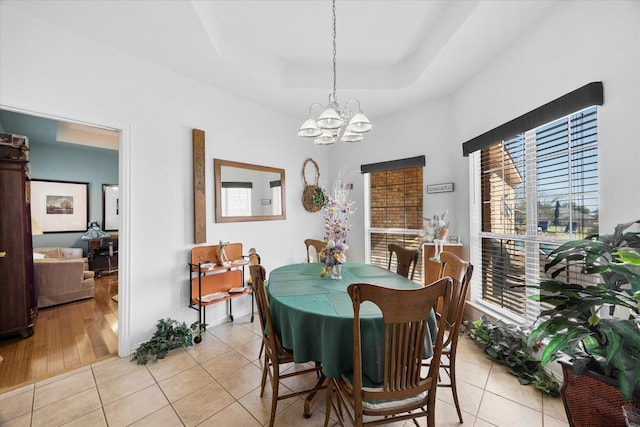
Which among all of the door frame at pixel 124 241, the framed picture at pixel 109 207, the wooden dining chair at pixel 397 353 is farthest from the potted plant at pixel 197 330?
the framed picture at pixel 109 207

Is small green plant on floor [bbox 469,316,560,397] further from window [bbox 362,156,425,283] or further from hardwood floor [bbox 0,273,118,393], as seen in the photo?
hardwood floor [bbox 0,273,118,393]

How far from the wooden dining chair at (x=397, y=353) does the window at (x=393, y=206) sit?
2551 millimetres

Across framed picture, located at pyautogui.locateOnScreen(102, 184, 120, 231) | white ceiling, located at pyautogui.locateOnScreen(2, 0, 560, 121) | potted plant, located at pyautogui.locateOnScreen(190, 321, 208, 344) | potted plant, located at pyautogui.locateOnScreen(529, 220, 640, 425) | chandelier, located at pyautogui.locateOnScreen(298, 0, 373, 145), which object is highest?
white ceiling, located at pyautogui.locateOnScreen(2, 0, 560, 121)

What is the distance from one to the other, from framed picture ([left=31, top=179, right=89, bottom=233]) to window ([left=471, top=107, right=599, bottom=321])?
7.46m

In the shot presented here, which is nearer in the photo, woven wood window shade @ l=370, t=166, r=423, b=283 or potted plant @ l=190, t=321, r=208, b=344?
potted plant @ l=190, t=321, r=208, b=344

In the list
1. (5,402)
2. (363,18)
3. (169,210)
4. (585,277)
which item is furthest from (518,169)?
(5,402)

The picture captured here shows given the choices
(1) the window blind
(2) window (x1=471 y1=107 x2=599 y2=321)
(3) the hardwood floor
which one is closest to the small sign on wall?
(2) window (x1=471 y1=107 x2=599 y2=321)

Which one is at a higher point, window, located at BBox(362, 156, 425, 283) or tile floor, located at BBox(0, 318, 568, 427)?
window, located at BBox(362, 156, 425, 283)

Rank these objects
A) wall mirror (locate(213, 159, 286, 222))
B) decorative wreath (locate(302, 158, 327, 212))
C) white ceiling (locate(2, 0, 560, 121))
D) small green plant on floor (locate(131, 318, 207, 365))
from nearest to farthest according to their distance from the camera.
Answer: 1. white ceiling (locate(2, 0, 560, 121))
2. small green plant on floor (locate(131, 318, 207, 365))
3. wall mirror (locate(213, 159, 286, 222))
4. decorative wreath (locate(302, 158, 327, 212))

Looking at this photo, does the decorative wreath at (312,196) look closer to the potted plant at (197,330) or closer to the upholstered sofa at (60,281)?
the potted plant at (197,330)

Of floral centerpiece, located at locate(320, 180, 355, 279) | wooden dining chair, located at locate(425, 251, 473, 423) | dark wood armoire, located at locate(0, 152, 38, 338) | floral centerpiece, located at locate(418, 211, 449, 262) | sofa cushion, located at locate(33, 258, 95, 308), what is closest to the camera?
wooden dining chair, located at locate(425, 251, 473, 423)

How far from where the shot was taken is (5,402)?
190 cm

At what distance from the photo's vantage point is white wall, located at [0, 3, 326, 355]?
2.09 m

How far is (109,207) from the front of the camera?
6.09 meters
